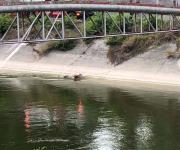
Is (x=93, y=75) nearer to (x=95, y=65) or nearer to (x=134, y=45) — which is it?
(x=95, y=65)

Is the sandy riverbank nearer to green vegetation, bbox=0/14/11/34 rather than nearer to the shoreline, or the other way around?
the shoreline

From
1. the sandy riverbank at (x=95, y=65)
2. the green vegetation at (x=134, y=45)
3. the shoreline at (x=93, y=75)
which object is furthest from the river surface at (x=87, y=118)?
the green vegetation at (x=134, y=45)

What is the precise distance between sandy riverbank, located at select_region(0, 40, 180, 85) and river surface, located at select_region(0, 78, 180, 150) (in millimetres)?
6561

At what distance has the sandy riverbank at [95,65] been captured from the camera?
251ft

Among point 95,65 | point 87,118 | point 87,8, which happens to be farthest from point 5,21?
point 87,118

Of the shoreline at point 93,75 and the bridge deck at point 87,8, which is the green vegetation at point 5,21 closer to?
the shoreline at point 93,75

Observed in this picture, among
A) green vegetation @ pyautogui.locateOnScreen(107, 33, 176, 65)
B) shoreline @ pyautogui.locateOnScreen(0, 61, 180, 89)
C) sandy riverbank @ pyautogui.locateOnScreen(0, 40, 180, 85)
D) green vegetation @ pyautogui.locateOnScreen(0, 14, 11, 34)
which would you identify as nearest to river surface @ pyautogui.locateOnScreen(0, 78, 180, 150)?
shoreline @ pyautogui.locateOnScreen(0, 61, 180, 89)

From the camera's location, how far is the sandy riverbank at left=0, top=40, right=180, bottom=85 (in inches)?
3009

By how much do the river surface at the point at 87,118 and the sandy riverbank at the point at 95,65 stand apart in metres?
6.56

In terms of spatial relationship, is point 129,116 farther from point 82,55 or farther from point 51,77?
point 82,55

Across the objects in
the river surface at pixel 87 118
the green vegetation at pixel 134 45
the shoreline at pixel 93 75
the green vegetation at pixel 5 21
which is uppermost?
the green vegetation at pixel 5 21

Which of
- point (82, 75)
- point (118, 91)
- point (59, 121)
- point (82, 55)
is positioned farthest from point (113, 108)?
point (82, 55)

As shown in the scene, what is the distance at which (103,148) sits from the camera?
41.8 m

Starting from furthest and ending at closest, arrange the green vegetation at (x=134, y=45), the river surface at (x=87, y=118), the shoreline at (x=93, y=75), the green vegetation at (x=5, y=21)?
the green vegetation at (x=5, y=21), the green vegetation at (x=134, y=45), the shoreline at (x=93, y=75), the river surface at (x=87, y=118)
